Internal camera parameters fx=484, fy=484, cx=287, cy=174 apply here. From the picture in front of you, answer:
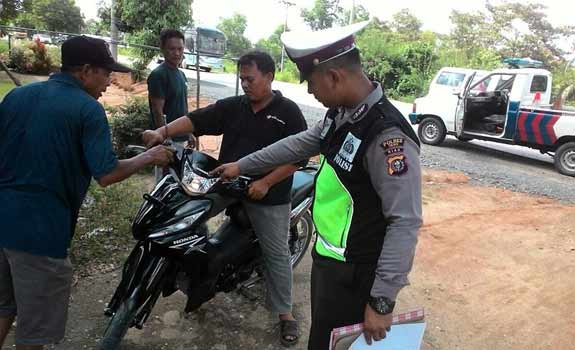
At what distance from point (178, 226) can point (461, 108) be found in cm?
879

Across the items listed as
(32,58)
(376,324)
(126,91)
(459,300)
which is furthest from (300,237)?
(32,58)

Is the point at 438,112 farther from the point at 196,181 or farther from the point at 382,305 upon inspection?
the point at 382,305

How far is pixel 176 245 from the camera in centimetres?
249

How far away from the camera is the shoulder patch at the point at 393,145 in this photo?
156cm

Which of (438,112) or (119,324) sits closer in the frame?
Answer: (119,324)

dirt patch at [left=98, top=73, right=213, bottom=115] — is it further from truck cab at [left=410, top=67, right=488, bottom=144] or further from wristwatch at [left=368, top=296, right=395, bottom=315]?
wristwatch at [left=368, top=296, right=395, bottom=315]

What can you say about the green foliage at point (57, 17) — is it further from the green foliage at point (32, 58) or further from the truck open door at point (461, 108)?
the truck open door at point (461, 108)

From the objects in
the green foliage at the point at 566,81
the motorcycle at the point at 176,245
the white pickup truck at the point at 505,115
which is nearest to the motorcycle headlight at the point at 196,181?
the motorcycle at the point at 176,245

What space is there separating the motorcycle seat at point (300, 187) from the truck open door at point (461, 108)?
7.35 m

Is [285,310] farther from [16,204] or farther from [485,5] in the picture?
[485,5]

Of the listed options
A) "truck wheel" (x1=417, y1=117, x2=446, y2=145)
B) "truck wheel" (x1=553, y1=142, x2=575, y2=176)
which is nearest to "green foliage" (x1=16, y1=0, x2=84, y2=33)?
"truck wheel" (x1=417, y1=117, x2=446, y2=145)

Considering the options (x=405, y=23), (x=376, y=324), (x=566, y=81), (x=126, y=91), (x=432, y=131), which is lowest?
(x=126, y=91)

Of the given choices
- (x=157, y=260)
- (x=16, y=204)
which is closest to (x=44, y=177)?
(x=16, y=204)

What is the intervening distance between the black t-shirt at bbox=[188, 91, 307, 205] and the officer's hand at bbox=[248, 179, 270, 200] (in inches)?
8.2
